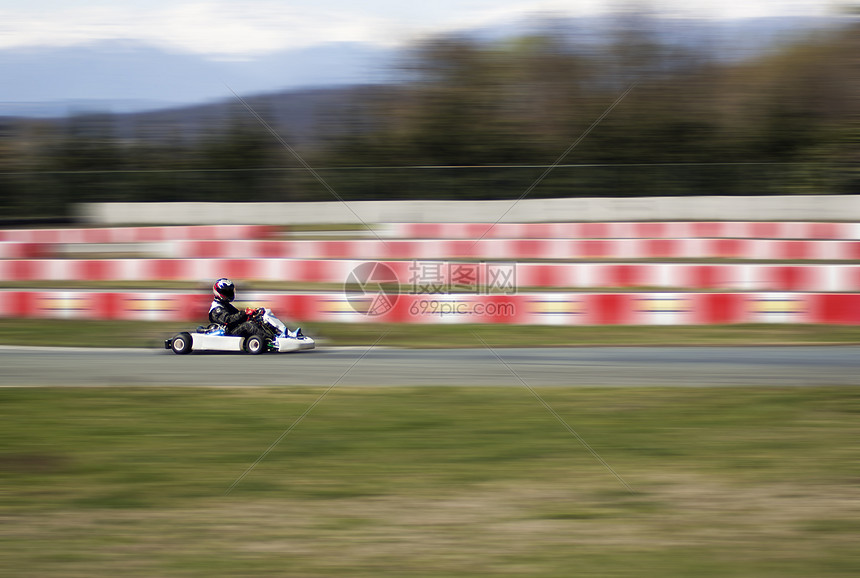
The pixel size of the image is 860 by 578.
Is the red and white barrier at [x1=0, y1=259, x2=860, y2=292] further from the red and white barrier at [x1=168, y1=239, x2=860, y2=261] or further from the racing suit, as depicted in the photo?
the racing suit

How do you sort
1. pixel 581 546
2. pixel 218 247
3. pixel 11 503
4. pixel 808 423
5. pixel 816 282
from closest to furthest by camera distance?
pixel 581 546
pixel 11 503
pixel 808 423
pixel 816 282
pixel 218 247

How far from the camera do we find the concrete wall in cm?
2425

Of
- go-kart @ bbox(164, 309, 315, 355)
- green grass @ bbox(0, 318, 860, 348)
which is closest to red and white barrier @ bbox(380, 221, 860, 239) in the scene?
green grass @ bbox(0, 318, 860, 348)

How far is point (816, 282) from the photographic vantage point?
1230 cm

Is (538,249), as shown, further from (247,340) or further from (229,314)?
(229,314)

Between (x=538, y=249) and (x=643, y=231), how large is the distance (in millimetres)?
3738

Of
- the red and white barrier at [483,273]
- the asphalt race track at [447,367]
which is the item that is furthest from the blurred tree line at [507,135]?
the asphalt race track at [447,367]

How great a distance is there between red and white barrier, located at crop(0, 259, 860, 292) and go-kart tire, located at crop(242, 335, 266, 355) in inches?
191

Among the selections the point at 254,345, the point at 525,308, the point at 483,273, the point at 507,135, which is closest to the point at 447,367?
the point at 254,345

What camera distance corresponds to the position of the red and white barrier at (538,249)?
1716 centimetres

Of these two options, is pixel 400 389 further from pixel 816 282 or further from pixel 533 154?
pixel 533 154

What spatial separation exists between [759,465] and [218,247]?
547 inches

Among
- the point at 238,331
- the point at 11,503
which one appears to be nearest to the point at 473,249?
the point at 238,331

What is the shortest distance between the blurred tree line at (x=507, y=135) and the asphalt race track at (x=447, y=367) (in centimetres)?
1635
